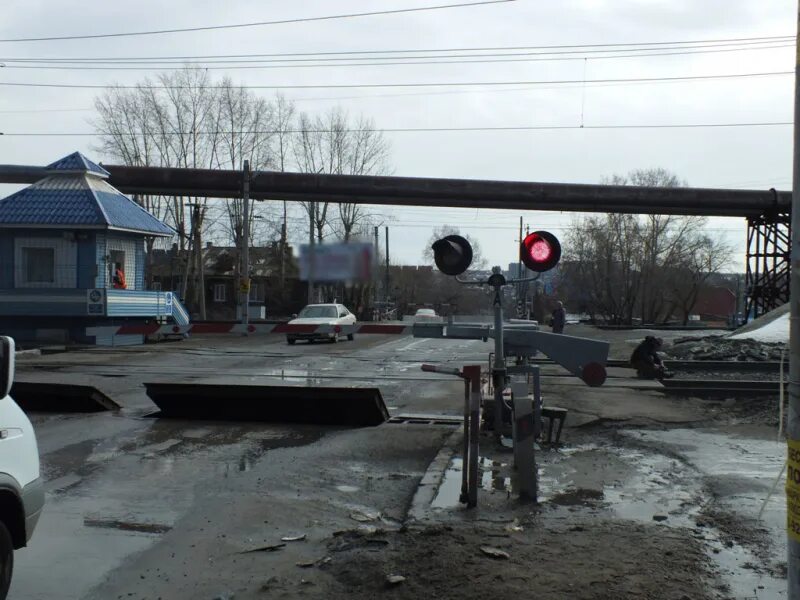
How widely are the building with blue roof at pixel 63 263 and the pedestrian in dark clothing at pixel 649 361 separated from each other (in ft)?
61.2

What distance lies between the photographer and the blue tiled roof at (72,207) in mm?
29672

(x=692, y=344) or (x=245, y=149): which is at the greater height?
(x=245, y=149)

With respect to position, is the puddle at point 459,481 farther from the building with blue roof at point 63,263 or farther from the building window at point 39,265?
the building window at point 39,265

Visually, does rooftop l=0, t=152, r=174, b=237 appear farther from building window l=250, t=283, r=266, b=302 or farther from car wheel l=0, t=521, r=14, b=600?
car wheel l=0, t=521, r=14, b=600

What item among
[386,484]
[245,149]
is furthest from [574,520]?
[245,149]

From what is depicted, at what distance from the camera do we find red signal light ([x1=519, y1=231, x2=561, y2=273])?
8.56m

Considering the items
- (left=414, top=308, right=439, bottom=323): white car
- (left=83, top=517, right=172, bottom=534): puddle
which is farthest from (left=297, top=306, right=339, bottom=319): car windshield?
(left=83, top=517, right=172, bottom=534): puddle

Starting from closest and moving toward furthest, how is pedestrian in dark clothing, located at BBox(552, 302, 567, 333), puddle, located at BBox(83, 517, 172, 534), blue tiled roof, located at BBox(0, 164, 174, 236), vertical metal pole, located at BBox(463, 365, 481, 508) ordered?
puddle, located at BBox(83, 517, 172, 534)
vertical metal pole, located at BBox(463, 365, 481, 508)
pedestrian in dark clothing, located at BBox(552, 302, 567, 333)
blue tiled roof, located at BBox(0, 164, 174, 236)

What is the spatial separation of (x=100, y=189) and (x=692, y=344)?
72.2 ft

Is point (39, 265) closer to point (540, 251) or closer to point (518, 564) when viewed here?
point (540, 251)

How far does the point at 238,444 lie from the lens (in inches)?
381

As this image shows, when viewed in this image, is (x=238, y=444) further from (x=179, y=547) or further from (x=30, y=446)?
(x=30, y=446)

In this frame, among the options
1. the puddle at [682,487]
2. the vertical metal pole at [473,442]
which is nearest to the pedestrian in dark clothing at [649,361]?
the puddle at [682,487]

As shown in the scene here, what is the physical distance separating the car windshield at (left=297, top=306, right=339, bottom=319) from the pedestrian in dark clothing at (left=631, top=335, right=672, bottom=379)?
12424 millimetres
